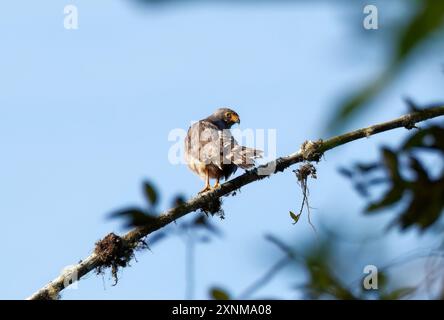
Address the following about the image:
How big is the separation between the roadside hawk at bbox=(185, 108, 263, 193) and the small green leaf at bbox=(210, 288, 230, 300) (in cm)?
377

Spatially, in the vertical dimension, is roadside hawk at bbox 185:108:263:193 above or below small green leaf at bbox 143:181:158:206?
above

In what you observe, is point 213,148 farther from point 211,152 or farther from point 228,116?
point 228,116

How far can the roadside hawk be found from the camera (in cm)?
582

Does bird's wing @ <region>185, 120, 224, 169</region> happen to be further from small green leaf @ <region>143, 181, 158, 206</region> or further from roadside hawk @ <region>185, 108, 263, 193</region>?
small green leaf @ <region>143, 181, 158, 206</region>

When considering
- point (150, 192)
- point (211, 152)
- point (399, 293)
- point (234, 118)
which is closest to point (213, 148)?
point (211, 152)

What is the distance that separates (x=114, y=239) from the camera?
4.80m

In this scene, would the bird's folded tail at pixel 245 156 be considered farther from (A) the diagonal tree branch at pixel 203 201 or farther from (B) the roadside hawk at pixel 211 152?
(A) the diagonal tree branch at pixel 203 201

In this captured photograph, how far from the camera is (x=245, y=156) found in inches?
209

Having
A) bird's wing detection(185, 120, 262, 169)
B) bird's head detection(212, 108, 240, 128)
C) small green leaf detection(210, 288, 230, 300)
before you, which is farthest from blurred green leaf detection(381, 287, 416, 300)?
bird's head detection(212, 108, 240, 128)

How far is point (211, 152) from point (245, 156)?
1.04m

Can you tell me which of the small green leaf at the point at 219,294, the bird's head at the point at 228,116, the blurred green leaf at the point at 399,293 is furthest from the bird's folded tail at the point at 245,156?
the blurred green leaf at the point at 399,293

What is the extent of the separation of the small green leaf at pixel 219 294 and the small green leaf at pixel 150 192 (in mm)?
305
